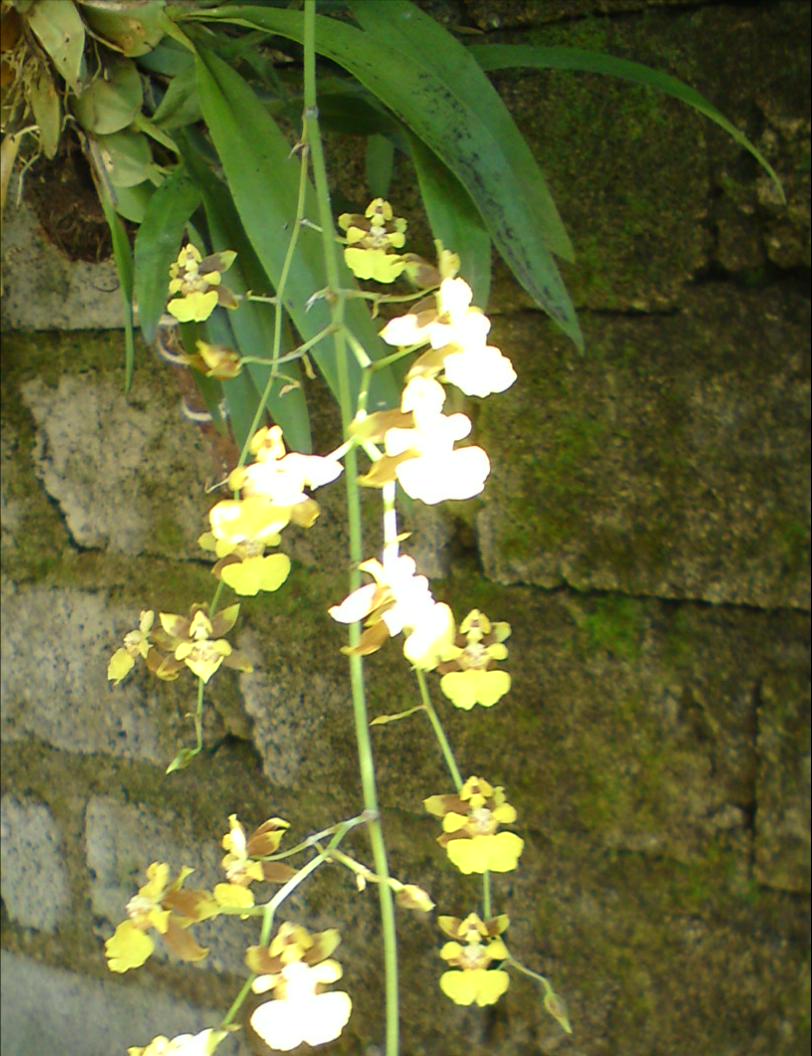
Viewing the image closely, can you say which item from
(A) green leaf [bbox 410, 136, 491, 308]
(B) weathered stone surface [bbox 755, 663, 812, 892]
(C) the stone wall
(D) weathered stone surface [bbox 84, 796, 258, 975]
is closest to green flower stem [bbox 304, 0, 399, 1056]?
(A) green leaf [bbox 410, 136, 491, 308]

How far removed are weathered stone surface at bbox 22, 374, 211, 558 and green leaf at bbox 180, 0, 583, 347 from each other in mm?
566

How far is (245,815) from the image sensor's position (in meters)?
1.38

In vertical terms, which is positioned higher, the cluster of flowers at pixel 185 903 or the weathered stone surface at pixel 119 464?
the weathered stone surface at pixel 119 464

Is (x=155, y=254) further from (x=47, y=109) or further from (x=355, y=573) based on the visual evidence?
(x=355, y=573)

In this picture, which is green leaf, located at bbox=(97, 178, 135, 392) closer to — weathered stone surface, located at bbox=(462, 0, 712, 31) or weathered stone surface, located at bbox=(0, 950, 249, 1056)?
weathered stone surface, located at bbox=(462, 0, 712, 31)

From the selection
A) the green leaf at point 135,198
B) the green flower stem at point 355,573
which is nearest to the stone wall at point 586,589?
the green leaf at point 135,198

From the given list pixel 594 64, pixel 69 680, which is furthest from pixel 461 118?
pixel 69 680

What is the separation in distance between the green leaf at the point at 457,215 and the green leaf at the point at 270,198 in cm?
8

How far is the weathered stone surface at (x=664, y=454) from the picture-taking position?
110cm

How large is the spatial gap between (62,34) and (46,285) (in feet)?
1.62

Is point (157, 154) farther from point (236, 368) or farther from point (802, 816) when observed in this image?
point (802, 816)

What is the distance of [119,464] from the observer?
4.57 feet

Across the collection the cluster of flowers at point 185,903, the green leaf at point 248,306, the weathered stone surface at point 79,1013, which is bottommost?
the weathered stone surface at point 79,1013

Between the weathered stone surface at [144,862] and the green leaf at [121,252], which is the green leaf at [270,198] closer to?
the green leaf at [121,252]
